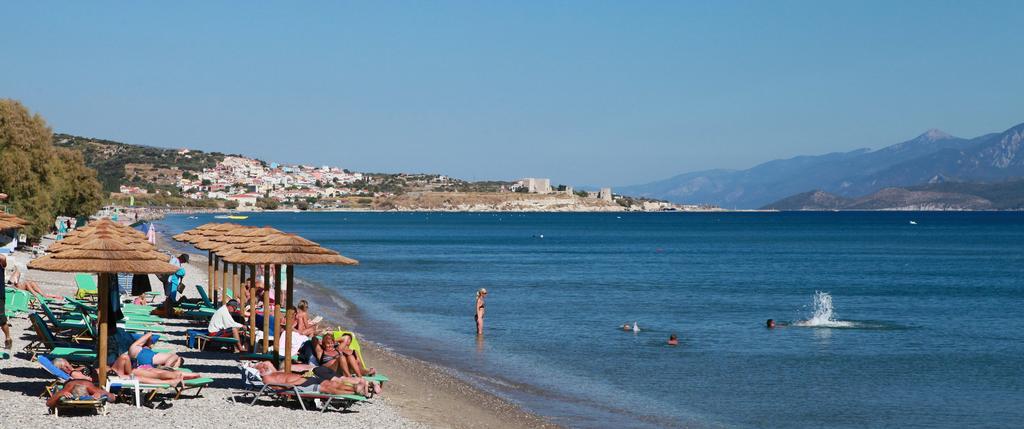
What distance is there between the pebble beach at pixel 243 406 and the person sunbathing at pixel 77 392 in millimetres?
153

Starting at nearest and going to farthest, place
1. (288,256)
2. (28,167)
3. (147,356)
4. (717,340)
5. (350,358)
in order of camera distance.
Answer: (147,356)
(350,358)
(288,256)
(717,340)
(28,167)

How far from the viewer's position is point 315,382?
13016mm

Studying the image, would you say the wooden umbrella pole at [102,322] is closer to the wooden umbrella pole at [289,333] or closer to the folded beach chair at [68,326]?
the wooden umbrella pole at [289,333]

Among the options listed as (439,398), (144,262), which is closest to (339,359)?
(439,398)

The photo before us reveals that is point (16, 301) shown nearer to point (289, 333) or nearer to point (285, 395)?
point (289, 333)

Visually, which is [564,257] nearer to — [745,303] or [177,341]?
[745,303]

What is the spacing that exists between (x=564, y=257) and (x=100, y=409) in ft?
180

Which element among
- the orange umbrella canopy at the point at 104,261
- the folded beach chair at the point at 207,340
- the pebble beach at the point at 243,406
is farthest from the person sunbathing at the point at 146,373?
the folded beach chair at the point at 207,340

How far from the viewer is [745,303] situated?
34.2m

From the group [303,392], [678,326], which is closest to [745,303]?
[678,326]

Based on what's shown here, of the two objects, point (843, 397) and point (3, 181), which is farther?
point (3, 181)

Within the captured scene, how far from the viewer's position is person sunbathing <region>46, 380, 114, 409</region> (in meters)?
11.0

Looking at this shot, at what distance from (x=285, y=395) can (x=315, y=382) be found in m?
0.42

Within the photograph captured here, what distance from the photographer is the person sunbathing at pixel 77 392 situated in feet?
36.0
